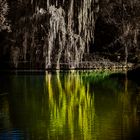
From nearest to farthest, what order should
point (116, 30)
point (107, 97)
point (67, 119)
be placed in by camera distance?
point (67, 119) → point (107, 97) → point (116, 30)

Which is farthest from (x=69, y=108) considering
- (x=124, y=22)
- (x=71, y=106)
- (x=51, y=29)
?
(x=124, y=22)

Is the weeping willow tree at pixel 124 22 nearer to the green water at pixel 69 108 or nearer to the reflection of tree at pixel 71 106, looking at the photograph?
the green water at pixel 69 108

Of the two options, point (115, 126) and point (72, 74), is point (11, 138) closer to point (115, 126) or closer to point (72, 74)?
point (115, 126)

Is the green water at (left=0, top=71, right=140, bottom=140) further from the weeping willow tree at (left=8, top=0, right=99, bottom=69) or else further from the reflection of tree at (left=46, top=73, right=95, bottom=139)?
the weeping willow tree at (left=8, top=0, right=99, bottom=69)

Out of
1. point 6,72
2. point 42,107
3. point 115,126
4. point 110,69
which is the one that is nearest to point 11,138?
point 115,126

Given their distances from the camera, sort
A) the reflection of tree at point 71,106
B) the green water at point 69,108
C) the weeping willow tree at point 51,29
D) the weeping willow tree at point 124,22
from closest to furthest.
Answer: the green water at point 69,108 → the reflection of tree at point 71,106 → the weeping willow tree at point 51,29 → the weeping willow tree at point 124,22

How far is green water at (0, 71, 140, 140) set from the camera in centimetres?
1343

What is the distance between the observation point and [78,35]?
3259cm

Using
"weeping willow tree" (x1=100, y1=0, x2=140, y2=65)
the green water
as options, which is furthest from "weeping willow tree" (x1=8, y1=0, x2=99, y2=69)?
"weeping willow tree" (x1=100, y1=0, x2=140, y2=65)

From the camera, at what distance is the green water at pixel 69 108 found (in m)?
13.4

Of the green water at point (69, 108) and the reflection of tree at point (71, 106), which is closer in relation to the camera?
the green water at point (69, 108)

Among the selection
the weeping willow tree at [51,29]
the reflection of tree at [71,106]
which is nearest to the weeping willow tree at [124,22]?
the weeping willow tree at [51,29]

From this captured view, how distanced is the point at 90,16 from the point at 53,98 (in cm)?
1246

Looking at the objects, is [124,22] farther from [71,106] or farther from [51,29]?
[71,106]
